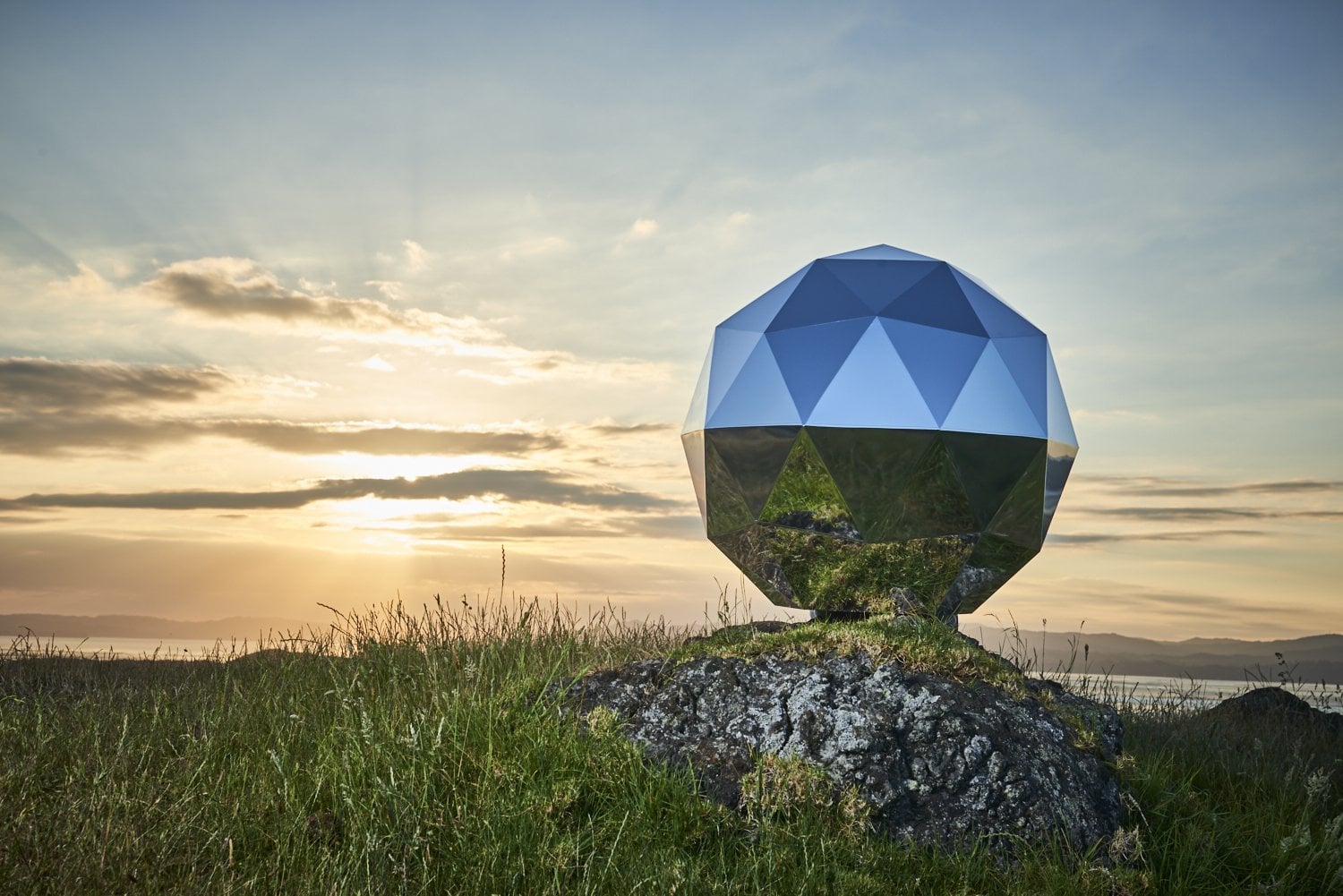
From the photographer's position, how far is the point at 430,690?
762 cm

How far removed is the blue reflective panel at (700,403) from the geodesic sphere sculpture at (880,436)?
4 cm

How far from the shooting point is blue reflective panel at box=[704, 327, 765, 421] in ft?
29.5

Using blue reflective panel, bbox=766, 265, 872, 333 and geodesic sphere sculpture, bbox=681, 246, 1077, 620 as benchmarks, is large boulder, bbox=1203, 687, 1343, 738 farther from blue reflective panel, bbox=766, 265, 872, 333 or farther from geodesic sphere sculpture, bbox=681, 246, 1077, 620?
blue reflective panel, bbox=766, 265, 872, 333

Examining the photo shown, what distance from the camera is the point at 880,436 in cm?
822

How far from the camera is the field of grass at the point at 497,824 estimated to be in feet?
15.6

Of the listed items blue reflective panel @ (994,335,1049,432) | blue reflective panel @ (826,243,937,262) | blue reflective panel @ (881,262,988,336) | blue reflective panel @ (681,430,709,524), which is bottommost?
blue reflective panel @ (681,430,709,524)

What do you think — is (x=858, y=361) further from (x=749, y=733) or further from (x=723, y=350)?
(x=749, y=733)

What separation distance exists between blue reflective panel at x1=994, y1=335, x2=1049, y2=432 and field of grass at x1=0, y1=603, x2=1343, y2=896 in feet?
9.91

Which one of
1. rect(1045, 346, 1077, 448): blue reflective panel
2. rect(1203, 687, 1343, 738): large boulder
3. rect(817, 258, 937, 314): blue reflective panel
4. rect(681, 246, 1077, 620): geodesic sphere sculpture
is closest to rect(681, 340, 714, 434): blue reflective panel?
rect(681, 246, 1077, 620): geodesic sphere sculpture

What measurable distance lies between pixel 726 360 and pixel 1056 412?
3.15 meters

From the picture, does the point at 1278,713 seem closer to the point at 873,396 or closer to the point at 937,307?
the point at 937,307

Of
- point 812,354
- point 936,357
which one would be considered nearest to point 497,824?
point 812,354

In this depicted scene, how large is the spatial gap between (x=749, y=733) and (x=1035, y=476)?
4638mm

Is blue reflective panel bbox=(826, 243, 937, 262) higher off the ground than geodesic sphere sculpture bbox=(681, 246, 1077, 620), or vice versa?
blue reflective panel bbox=(826, 243, 937, 262)
